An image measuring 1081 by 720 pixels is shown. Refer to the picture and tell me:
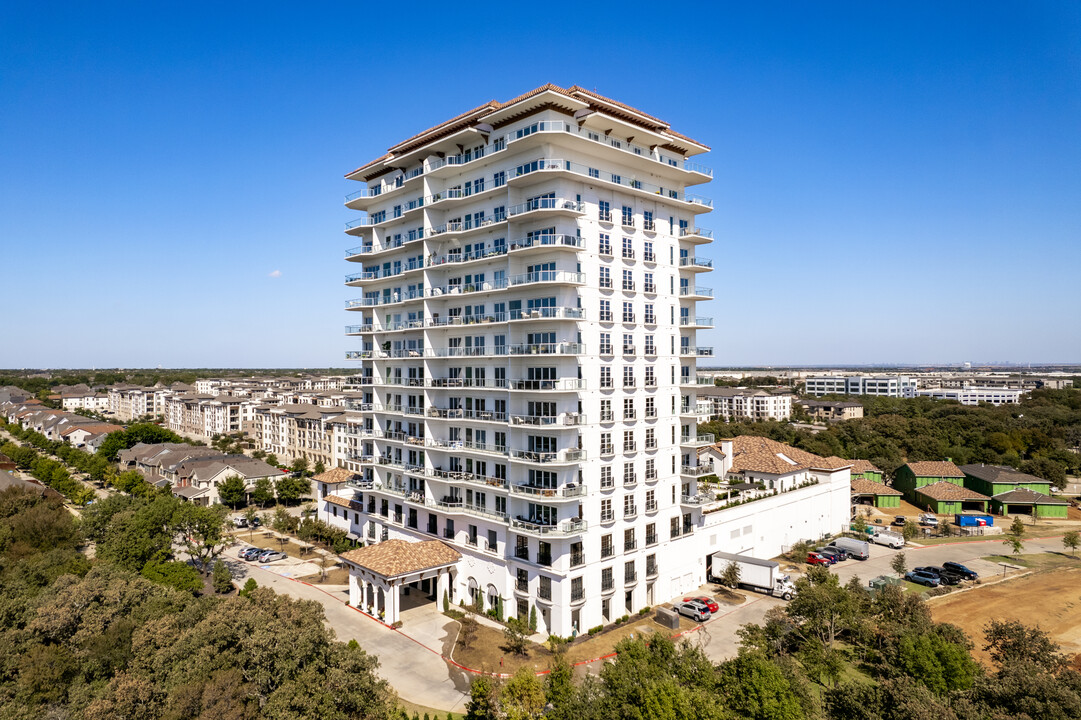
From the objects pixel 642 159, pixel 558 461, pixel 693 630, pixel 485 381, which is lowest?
pixel 693 630

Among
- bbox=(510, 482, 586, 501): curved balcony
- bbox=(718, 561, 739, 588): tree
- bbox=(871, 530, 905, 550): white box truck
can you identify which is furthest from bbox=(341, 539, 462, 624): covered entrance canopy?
bbox=(871, 530, 905, 550): white box truck

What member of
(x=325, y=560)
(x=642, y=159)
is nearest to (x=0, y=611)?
(x=325, y=560)

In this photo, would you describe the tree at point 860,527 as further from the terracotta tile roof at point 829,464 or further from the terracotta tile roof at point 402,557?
the terracotta tile roof at point 402,557

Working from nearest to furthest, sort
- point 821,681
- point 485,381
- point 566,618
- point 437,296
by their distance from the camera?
point 821,681 < point 566,618 < point 485,381 < point 437,296

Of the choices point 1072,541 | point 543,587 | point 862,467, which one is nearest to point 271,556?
point 543,587

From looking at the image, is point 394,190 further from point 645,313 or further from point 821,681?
point 821,681

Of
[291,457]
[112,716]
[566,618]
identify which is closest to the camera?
[112,716]

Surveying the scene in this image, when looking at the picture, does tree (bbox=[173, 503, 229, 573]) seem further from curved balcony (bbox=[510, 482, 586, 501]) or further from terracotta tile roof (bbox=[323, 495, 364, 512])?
curved balcony (bbox=[510, 482, 586, 501])
